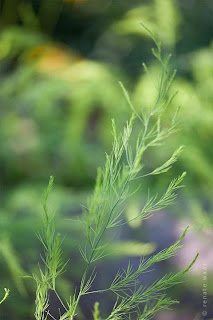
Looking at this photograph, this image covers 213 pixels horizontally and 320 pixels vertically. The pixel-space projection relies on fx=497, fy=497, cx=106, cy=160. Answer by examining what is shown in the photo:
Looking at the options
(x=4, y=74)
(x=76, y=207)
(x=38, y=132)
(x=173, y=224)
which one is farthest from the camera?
(x=4, y=74)

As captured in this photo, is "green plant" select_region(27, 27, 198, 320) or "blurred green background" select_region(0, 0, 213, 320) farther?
"blurred green background" select_region(0, 0, 213, 320)

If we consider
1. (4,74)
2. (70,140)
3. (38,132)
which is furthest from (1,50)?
(70,140)

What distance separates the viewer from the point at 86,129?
1682mm

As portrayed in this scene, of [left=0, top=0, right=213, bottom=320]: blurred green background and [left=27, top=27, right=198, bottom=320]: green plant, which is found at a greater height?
[left=27, top=27, right=198, bottom=320]: green plant

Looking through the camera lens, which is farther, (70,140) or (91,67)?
(91,67)

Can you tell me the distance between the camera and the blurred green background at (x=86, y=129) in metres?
0.55

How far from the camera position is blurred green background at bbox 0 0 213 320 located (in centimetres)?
55

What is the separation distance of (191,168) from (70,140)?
0.37 m

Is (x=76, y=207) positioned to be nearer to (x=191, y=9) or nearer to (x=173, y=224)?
(x=173, y=224)

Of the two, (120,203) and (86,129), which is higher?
(120,203)

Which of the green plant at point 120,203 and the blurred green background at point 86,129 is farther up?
the green plant at point 120,203

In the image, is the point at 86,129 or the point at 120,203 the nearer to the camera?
the point at 120,203

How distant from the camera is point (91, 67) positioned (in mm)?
1648

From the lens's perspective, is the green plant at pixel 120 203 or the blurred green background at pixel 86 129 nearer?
the green plant at pixel 120 203
